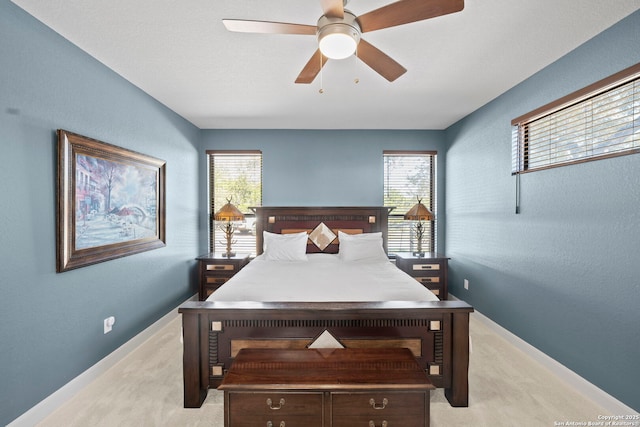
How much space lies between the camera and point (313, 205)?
4609 millimetres

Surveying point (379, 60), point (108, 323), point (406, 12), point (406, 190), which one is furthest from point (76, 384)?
point (406, 190)

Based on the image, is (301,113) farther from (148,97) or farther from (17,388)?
(17,388)

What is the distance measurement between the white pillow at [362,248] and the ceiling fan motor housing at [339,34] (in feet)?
8.37

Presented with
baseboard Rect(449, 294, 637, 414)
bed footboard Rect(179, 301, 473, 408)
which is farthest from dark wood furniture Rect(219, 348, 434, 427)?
baseboard Rect(449, 294, 637, 414)

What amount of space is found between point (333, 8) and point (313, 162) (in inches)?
123

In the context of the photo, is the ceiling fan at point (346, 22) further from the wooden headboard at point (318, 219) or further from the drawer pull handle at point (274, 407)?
the wooden headboard at point (318, 219)

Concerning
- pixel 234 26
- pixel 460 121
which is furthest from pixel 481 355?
pixel 234 26

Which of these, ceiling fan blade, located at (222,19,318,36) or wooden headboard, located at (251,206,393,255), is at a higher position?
ceiling fan blade, located at (222,19,318,36)

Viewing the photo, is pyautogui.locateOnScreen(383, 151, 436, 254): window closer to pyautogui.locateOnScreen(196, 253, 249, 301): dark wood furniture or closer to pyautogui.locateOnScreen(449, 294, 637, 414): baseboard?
pyautogui.locateOnScreen(449, 294, 637, 414): baseboard

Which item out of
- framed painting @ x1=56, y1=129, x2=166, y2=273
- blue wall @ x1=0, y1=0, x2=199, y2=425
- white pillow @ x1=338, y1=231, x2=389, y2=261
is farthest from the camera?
white pillow @ x1=338, y1=231, x2=389, y2=261

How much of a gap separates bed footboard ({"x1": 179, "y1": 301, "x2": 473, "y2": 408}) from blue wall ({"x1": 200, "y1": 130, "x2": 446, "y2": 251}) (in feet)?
8.86

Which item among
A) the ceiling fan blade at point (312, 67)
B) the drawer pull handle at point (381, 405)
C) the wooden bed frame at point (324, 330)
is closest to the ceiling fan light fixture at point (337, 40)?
the ceiling fan blade at point (312, 67)

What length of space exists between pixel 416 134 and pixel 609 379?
3656 mm

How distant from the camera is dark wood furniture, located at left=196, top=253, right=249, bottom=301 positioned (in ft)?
13.4
